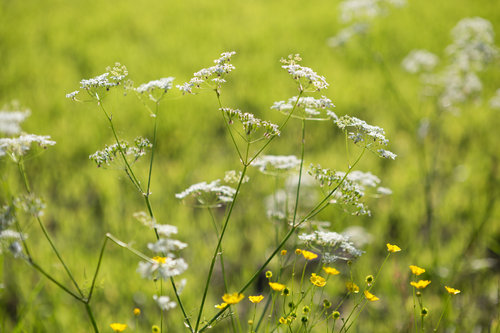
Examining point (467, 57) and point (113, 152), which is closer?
point (113, 152)

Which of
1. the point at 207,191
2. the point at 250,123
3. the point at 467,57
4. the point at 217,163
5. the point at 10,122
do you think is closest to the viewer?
the point at 10,122

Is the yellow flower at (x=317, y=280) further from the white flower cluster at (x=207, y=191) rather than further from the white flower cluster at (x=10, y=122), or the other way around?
the white flower cluster at (x=10, y=122)

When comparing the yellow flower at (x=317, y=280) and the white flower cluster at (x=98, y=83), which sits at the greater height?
the white flower cluster at (x=98, y=83)

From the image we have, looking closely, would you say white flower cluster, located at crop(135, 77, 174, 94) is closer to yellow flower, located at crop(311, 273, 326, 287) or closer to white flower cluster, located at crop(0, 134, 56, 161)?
white flower cluster, located at crop(0, 134, 56, 161)

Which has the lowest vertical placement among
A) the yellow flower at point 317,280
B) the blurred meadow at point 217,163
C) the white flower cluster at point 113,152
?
the yellow flower at point 317,280

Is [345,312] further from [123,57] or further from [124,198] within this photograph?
[123,57]

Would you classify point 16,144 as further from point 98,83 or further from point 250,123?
point 250,123

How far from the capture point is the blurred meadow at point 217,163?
2.54 m

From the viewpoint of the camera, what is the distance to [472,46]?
3.37 m

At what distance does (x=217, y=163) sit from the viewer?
13.0ft

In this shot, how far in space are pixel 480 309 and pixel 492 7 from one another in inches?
320

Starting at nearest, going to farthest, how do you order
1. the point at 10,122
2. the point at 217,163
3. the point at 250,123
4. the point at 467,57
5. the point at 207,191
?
1. the point at 10,122
2. the point at 250,123
3. the point at 207,191
4. the point at 467,57
5. the point at 217,163

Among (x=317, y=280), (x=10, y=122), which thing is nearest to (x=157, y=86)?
(x=10, y=122)

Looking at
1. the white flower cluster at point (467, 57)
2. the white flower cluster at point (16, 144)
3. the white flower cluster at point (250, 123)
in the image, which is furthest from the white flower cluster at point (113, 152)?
the white flower cluster at point (467, 57)
